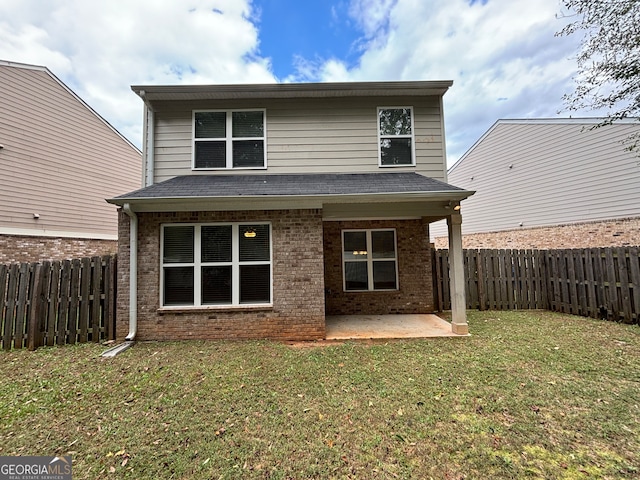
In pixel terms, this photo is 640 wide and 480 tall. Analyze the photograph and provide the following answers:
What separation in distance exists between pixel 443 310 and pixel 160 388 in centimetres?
727

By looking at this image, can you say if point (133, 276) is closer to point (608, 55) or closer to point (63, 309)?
point (63, 309)

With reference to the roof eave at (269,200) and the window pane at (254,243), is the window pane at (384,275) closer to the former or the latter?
the roof eave at (269,200)

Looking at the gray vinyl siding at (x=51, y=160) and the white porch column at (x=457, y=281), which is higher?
the gray vinyl siding at (x=51, y=160)

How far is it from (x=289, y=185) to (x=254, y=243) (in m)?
1.52

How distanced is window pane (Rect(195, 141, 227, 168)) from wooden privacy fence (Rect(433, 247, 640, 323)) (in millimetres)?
6545

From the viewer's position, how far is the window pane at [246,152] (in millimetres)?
7098

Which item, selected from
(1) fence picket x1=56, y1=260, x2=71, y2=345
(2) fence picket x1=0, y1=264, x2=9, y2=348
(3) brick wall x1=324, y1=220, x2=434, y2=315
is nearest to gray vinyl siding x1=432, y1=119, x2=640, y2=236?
(3) brick wall x1=324, y1=220, x2=434, y2=315

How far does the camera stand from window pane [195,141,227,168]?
7086mm

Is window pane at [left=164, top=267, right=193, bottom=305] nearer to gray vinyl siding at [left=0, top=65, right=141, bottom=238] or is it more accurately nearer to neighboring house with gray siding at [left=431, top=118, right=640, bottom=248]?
gray vinyl siding at [left=0, top=65, right=141, bottom=238]

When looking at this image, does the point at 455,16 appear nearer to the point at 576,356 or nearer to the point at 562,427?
the point at 576,356

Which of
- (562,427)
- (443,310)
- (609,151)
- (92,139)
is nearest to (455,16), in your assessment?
(609,151)

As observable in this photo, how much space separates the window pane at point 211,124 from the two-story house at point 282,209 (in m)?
0.03

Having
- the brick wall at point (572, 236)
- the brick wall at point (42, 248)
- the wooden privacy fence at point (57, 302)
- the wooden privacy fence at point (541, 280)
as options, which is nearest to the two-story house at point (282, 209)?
the wooden privacy fence at point (57, 302)

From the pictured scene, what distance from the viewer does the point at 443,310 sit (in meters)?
7.98
